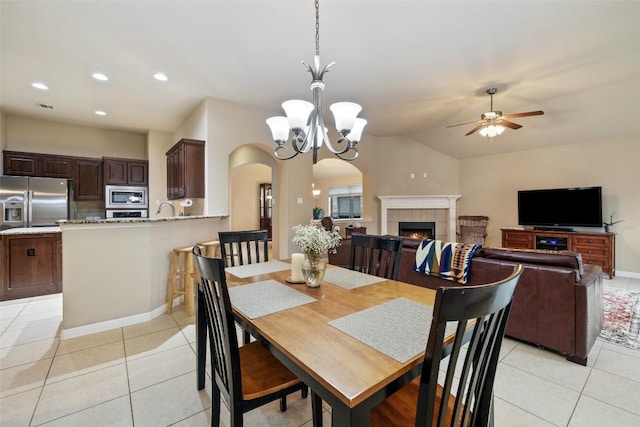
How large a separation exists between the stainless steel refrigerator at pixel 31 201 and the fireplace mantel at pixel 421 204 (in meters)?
6.15

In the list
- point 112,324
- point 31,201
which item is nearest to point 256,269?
point 112,324

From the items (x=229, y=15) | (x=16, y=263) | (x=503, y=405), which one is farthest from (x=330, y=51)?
(x=16, y=263)

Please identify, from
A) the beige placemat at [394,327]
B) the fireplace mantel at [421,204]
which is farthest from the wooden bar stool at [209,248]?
the fireplace mantel at [421,204]

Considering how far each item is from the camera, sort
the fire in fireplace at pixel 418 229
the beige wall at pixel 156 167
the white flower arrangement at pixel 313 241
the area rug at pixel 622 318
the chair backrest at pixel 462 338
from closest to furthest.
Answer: the chair backrest at pixel 462 338 < the white flower arrangement at pixel 313 241 < the area rug at pixel 622 318 < the beige wall at pixel 156 167 < the fire in fireplace at pixel 418 229

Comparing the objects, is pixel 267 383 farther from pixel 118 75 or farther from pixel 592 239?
pixel 592 239

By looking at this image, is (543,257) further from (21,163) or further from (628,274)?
(21,163)

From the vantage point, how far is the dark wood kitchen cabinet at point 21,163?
450cm

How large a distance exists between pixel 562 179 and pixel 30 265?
29.0ft

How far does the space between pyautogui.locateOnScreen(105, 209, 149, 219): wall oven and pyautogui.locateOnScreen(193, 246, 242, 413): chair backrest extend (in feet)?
17.1

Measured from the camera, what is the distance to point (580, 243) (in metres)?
4.80

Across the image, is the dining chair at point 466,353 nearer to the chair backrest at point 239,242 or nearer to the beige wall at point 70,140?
the chair backrest at point 239,242

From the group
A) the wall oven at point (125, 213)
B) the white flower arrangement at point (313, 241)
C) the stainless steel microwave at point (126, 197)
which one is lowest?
the white flower arrangement at point (313, 241)

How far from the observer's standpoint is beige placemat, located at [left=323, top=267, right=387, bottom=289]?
1.71m

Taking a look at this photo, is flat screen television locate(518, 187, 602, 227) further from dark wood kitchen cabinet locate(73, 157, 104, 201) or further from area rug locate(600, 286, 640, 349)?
dark wood kitchen cabinet locate(73, 157, 104, 201)
